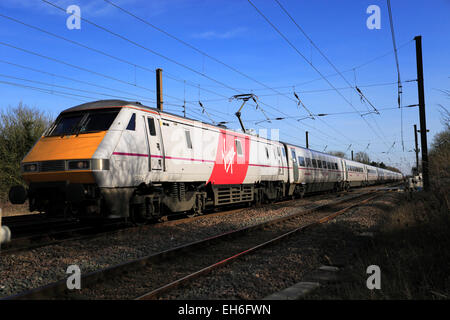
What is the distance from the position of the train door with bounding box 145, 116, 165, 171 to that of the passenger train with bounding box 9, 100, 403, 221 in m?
0.03

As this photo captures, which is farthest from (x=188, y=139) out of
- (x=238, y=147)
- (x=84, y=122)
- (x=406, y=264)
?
(x=406, y=264)

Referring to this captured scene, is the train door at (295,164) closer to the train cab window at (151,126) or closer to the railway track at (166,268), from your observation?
the railway track at (166,268)

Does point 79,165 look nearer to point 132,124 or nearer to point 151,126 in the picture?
point 132,124

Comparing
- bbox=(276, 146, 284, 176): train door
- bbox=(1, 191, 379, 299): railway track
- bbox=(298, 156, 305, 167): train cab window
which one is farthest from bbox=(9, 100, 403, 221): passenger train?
bbox=(298, 156, 305, 167): train cab window

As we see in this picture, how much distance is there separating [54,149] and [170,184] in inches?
136

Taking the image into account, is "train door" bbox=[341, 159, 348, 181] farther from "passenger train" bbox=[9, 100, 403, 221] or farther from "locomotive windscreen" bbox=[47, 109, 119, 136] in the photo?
"locomotive windscreen" bbox=[47, 109, 119, 136]

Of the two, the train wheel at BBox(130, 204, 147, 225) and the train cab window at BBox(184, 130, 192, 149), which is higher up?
the train cab window at BBox(184, 130, 192, 149)

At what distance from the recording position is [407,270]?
5328 mm

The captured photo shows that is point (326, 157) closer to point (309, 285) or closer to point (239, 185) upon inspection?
Answer: point (239, 185)

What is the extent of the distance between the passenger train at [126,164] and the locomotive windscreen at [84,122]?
25 mm

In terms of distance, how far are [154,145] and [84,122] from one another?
1892 mm

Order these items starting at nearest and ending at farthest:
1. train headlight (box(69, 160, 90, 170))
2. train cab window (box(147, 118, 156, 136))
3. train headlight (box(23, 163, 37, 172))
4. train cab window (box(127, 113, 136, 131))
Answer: train headlight (box(69, 160, 90, 170)), train headlight (box(23, 163, 37, 172)), train cab window (box(127, 113, 136, 131)), train cab window (box(147, 118, 156, 136))

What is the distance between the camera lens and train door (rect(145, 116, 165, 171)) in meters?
9.64
